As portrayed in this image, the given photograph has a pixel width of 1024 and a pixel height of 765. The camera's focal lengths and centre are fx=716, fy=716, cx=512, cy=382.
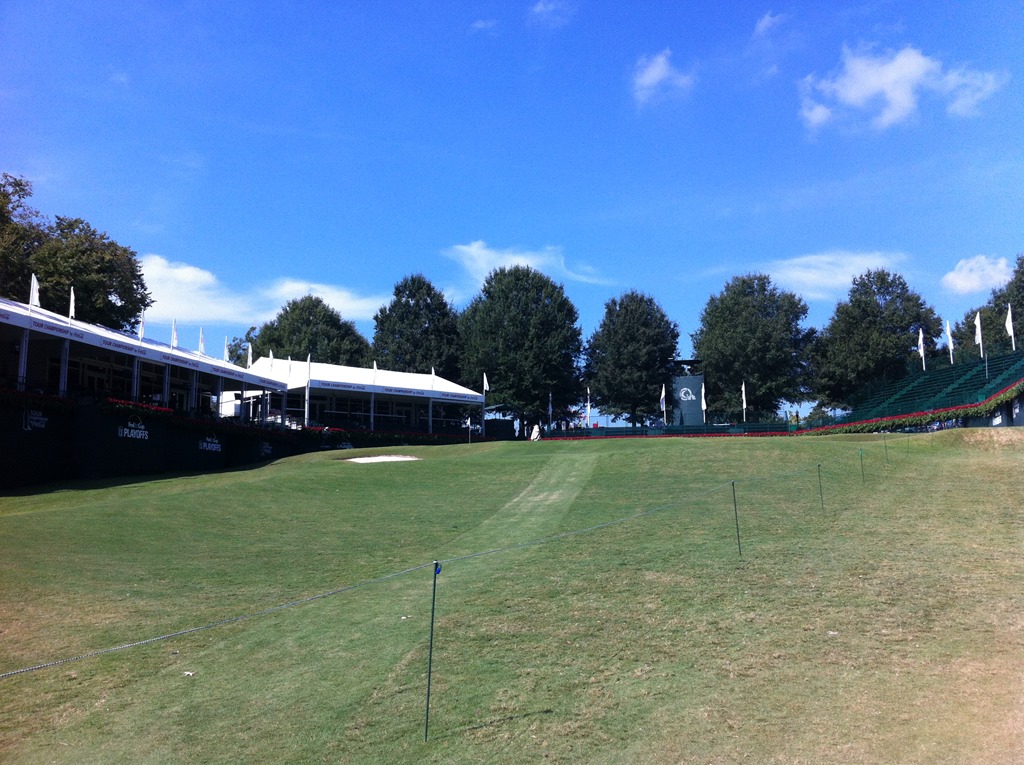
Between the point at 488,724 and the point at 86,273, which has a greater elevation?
the point at 86,273

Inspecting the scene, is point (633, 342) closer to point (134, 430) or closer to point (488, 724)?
point (134, 430)

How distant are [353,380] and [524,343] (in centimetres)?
A: 2222

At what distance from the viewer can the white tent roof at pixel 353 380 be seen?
4814 cm

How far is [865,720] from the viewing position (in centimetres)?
627

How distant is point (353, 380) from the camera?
51.8m

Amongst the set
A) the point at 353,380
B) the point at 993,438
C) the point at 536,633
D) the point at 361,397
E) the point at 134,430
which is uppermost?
the point at 353,380

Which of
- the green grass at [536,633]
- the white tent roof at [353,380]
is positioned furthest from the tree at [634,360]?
the green grass at [536,633]

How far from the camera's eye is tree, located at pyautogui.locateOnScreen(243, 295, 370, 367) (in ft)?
257

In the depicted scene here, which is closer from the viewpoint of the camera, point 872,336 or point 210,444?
point 210,444

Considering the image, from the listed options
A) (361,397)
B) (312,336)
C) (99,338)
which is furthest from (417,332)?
(99,338)

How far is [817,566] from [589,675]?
5352 millimetres

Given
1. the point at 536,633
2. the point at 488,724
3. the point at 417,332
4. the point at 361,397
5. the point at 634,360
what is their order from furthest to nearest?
the point at 417,332 < the point at 634,360 < the point at 361,397 < the point at 536,633 < the point at 488,724

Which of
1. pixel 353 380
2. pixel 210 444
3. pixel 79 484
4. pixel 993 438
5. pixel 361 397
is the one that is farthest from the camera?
pixel 361 397

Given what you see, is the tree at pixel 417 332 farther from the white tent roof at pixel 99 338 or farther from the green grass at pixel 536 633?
the green grass at pixel 536 633
